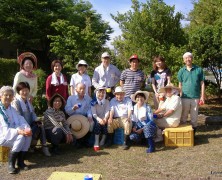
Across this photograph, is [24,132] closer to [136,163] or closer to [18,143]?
[18,143]

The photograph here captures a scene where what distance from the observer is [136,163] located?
5258mm

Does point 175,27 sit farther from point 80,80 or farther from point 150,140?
point 150,140

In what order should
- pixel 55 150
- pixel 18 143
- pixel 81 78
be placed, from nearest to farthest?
pixel 18 143
pixel 55 150
pixel 81 78

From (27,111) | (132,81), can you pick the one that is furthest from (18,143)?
(132,81)

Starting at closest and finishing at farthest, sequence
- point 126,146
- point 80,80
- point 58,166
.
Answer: point 58,166 → point 126,146 → point 80,80

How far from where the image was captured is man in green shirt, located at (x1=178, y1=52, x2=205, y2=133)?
6.55 m

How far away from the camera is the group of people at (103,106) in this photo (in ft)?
18.9

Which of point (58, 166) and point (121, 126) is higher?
point (121, 126)

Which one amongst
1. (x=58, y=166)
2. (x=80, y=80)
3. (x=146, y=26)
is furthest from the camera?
(x=146, y=26)

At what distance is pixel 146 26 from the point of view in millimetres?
9305

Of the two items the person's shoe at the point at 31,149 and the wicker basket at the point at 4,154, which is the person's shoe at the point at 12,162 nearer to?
the wicker basket at the point at 4,154

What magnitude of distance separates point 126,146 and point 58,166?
1490 millimetres

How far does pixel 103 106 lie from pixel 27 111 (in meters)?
1.58

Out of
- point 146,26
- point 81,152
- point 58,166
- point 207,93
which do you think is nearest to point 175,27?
point 146,26
